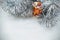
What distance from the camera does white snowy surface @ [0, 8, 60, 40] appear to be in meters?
1.62

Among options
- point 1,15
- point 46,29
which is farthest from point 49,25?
point 1,15

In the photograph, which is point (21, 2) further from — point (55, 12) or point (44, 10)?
point (55, 12)

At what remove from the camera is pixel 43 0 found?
1568mm

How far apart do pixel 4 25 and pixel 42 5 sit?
0.43 metres

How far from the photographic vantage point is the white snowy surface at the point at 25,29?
1.62 meters

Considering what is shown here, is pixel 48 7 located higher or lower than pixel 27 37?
higher

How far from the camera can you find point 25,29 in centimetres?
163

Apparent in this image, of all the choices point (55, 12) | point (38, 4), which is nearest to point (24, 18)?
point (38, 4)

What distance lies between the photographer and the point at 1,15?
160cm

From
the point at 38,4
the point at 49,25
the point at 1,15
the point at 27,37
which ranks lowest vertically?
the point at 27,37

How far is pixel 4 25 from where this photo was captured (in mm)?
1617

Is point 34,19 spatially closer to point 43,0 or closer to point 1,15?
point 43,0

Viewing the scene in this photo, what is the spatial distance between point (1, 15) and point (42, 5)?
42 cm

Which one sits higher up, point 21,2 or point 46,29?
point 21,2
